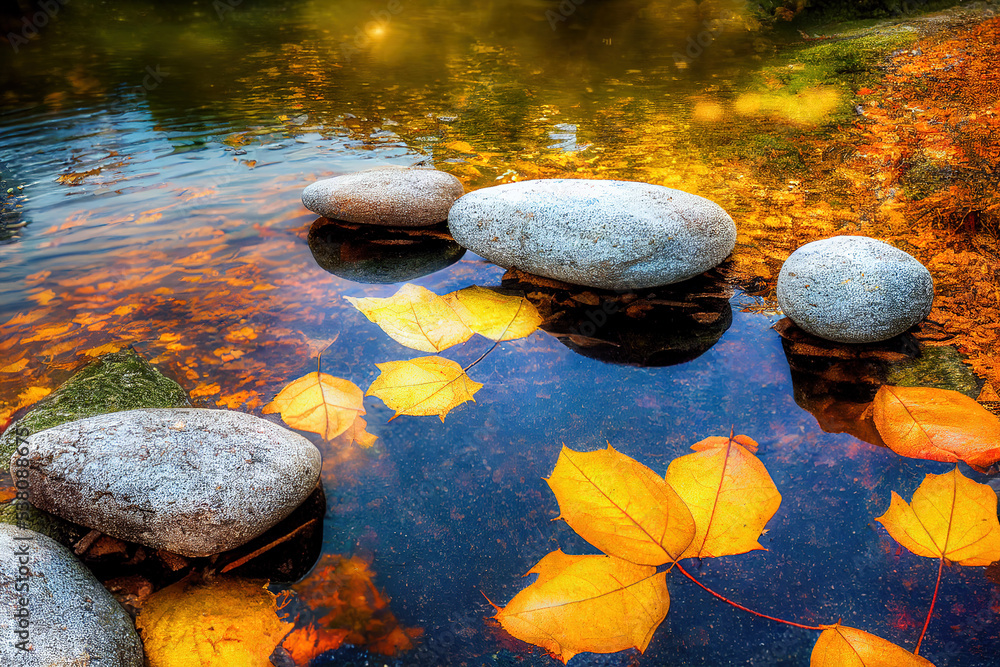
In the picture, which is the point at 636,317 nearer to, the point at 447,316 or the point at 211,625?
the point at 447,316

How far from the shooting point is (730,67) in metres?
7.65

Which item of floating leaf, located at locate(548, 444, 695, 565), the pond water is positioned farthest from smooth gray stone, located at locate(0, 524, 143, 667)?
floating leaf, located at locate(548, 444, 695, 565)

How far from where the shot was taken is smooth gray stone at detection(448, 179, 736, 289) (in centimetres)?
285

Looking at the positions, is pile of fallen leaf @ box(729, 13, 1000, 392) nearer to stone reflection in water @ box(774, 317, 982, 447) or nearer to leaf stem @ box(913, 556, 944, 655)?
stone reflection in water @ box(774, 317, 982, 447)

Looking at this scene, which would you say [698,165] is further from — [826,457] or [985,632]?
[985,632]

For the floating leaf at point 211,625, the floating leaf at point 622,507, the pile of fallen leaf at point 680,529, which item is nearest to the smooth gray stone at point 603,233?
the pile of fallen leaf at point 680,529

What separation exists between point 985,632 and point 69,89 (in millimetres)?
10226

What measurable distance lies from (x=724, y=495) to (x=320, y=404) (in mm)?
1614

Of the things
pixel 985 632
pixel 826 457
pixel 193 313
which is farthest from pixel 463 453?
pixel 193 313

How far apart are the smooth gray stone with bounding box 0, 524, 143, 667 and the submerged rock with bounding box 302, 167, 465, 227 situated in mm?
2513

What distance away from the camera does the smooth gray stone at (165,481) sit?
1.69 meters

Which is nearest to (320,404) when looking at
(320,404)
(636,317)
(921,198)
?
(320,404)

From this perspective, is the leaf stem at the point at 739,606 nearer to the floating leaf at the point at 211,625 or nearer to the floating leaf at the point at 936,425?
the floating leaf at the point at 936,425

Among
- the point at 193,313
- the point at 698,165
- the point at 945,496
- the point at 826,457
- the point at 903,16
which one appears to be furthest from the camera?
the point at 903,16
